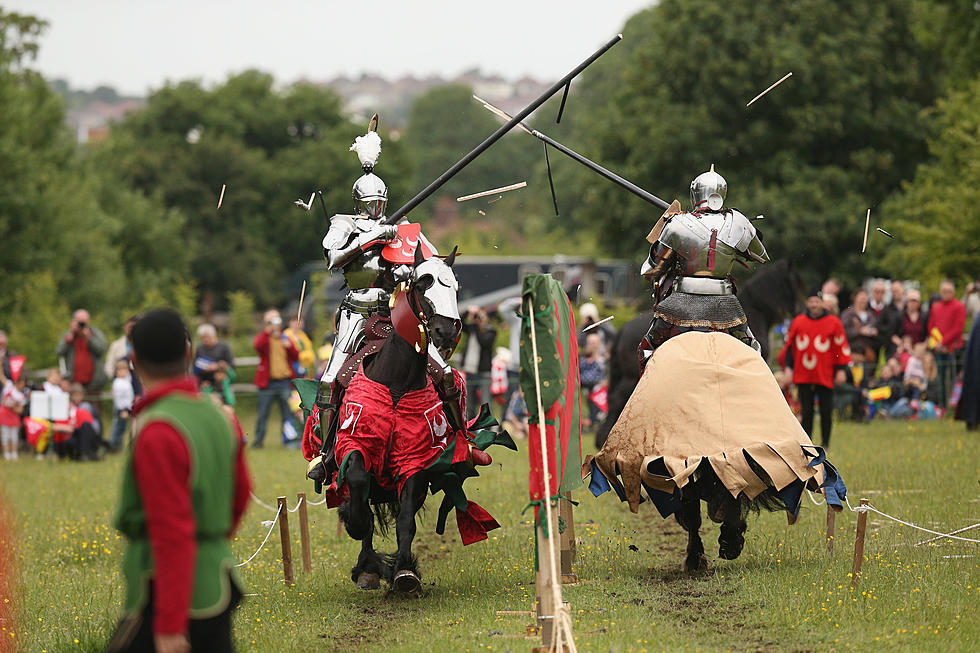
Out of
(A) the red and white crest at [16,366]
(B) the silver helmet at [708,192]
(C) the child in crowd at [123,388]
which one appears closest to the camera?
(B) the silver helmet at [708,192]

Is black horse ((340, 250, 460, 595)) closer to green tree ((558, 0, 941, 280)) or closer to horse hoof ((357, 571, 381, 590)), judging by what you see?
horse hoof ((357, 571, 381, 590))

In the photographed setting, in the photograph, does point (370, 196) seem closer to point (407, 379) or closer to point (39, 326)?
point (407, 379)

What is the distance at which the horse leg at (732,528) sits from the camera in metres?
8.54

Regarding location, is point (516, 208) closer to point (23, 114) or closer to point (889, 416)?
point (23, 114)

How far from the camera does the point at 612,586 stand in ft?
28.1

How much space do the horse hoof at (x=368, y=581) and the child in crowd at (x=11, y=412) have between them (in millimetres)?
11973

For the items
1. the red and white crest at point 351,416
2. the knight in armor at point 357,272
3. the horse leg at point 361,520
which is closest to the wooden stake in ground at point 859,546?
the knight in armor at point 357,272

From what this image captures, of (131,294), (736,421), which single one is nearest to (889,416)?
(736,421)

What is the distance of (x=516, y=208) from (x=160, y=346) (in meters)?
72.8

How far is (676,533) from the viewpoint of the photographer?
36.6ft

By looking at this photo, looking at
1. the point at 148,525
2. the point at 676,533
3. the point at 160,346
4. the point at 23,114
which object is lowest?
the point at 676,533

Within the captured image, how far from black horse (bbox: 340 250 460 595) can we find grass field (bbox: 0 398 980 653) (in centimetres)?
31

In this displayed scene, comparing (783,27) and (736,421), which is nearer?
(736,421)

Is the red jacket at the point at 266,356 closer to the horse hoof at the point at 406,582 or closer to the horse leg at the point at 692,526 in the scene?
the horse hoof at the point at 406,582
